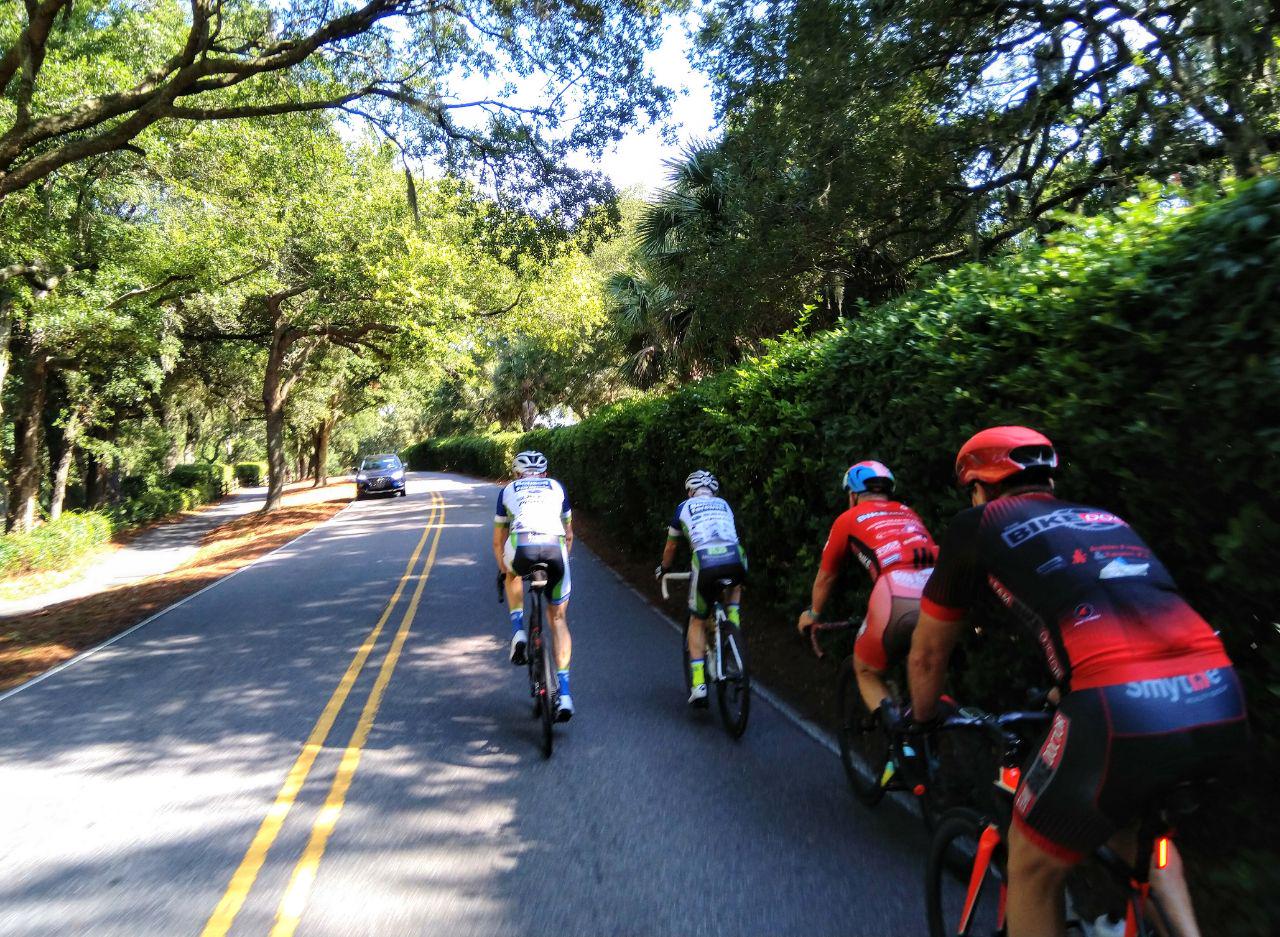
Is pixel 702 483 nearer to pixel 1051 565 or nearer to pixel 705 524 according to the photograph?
pixel 705 524

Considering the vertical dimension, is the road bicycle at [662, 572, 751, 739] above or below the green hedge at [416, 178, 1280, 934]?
below

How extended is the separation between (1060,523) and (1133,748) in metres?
0.63

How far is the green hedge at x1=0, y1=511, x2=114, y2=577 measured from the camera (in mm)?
16125

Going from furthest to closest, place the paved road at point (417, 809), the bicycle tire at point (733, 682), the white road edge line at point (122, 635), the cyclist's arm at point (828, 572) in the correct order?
the white road edge line at point (122, 635)
the bicycle tire at point (733, 682)
the cyclist's arm at point (828, 572)
the paved road at point (417, 809)

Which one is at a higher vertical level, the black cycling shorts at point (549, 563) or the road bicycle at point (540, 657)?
the black cycling shorts at point (549, 563)

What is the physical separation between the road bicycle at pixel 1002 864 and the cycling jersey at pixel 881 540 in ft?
3.40

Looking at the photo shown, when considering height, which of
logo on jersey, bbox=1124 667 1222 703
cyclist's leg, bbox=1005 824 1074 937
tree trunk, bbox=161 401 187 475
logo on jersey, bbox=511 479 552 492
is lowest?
cyclist's leg, bbox=1005 824 1074 937

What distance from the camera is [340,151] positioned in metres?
21.8

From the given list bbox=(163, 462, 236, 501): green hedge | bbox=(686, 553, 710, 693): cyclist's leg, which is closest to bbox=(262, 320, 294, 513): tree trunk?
bbox=(163, 462, 236, 501): green hedge

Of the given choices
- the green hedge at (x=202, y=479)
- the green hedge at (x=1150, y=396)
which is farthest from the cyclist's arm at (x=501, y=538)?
the green hedge at (x=202, y=479)

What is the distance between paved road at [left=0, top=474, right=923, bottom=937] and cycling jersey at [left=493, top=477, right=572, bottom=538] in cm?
146

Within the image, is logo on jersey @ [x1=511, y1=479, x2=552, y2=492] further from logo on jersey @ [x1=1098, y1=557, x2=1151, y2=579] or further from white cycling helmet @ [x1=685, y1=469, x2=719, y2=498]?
logo on jersey @ [x1=1098, y1=557, x2=1151, y2=579]

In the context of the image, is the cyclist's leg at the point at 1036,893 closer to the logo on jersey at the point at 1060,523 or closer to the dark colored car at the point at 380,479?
the logo on jersey at the point at 1060,523

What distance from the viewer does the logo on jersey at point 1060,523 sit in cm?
235
